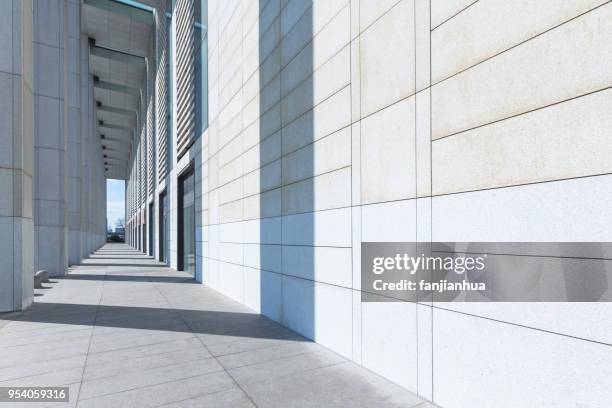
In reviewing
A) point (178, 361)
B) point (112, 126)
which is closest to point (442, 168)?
point (178, 361)

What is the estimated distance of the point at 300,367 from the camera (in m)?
5.81

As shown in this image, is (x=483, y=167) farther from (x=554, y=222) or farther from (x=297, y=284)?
(x=297, y=284)

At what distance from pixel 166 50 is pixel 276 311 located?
71.7 ft

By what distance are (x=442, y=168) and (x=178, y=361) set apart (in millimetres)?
4754

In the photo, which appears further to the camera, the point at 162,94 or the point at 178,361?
the point at 162,94

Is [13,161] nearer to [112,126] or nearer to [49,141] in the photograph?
[49,141]

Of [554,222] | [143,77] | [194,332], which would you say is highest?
[143,77]

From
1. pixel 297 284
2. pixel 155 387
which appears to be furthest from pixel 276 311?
pixel 155 387

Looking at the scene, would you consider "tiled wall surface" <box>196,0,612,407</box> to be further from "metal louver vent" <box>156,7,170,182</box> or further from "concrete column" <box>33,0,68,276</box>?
"metal louver vent" <box>156,7,170,182</box>

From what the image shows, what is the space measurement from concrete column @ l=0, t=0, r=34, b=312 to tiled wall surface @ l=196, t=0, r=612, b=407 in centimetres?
662

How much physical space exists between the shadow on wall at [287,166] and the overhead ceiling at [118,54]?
80.1ft

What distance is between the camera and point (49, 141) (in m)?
18.9

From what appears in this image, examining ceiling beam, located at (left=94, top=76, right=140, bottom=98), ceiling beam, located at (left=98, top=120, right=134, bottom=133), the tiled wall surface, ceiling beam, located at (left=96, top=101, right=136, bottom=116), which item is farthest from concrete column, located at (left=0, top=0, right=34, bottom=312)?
ceiling beam, located at (left=98, top=120, right=134, bottom=133)

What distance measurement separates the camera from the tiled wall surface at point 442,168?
127 inches
